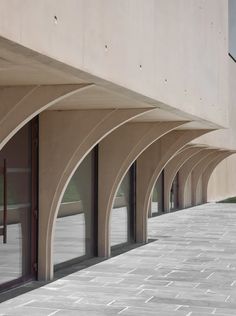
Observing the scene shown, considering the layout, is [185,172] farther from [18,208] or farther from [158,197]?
[18,208]

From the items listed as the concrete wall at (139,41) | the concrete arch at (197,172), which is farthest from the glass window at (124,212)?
the concrete arch at (197,172)

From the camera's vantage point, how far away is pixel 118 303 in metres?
10.7

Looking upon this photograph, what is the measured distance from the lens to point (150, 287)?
12.0 meters

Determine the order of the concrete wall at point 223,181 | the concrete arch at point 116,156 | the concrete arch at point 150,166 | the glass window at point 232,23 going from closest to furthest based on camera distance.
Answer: the concrete arch at point 116,156 → the concrete arch at point 150,166 → the concrete wall at point 223,181 → the glass window at point 232,23

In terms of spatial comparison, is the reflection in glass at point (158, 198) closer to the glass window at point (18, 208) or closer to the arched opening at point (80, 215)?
the arched opening at point (80, 215)

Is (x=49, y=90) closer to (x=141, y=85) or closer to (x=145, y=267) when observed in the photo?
(x=141, y=85)

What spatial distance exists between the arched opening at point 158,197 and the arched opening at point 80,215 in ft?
46.3

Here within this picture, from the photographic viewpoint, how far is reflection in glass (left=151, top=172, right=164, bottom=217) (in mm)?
30025

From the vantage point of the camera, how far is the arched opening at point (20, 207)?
1189cm

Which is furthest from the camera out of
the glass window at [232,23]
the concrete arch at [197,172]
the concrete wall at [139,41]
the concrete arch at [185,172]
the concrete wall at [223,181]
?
the glass window at [232,23]

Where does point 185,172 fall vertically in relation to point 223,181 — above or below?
above

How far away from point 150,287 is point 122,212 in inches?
277

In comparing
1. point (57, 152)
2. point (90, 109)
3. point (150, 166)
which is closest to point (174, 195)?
point (150, 166)

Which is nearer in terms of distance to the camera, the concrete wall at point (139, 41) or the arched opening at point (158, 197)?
the concrete wall at point (139, 41)
